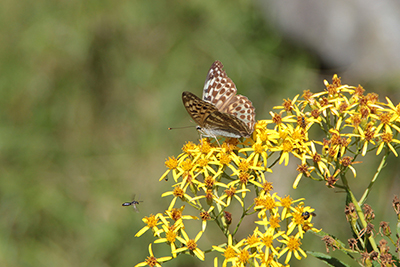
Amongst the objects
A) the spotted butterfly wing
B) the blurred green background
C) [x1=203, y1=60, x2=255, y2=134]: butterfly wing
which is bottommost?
the spotted butterfly wing

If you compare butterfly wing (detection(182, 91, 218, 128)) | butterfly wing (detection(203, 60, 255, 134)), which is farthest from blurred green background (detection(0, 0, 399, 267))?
butterfly wing (detection(182, 91, 218, 128))

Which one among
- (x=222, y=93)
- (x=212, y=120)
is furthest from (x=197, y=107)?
(x=222, y=93)

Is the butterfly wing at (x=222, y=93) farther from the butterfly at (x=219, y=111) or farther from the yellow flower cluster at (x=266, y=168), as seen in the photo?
the yellow flower cluster at (x=266, y=168)

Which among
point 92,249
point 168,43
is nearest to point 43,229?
point 92,249

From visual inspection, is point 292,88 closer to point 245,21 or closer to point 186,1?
point 245,21

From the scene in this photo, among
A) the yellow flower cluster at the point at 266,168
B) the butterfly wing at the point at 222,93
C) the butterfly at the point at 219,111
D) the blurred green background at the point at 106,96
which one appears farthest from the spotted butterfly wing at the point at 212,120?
the blurred green background at the point at 106,96

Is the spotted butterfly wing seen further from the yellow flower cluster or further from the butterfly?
the yellow flower cluster
